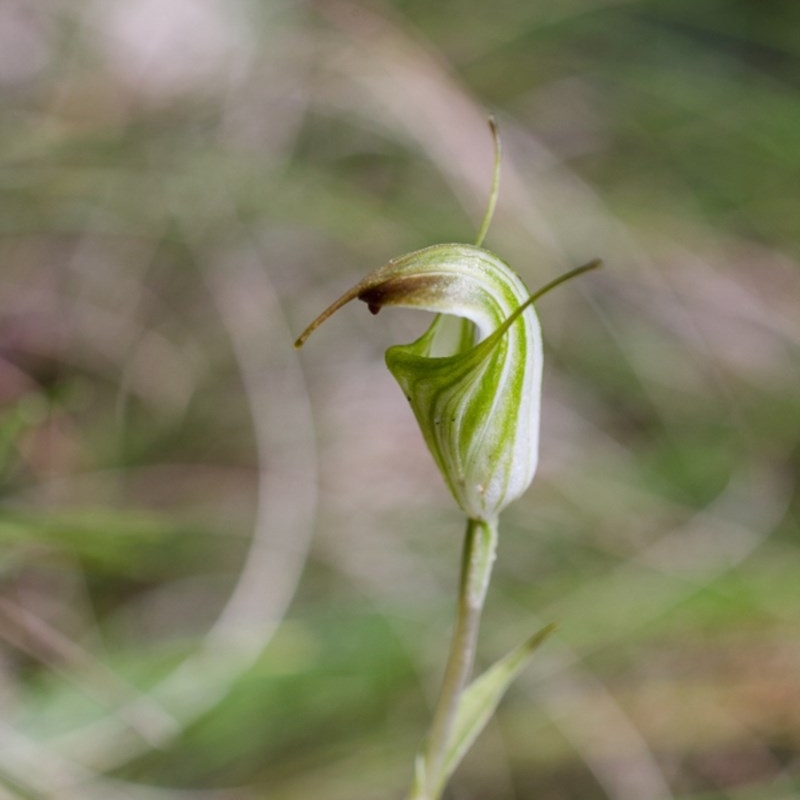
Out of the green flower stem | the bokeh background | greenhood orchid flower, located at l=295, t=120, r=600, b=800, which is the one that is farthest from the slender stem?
the bokeh background

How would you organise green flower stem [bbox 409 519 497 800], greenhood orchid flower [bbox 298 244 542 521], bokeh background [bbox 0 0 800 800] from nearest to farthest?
greenhood orchid flower [bbox 298 244 542 521]
green flower stem [bbox 409 519 497 800]
bokeh background [bbox 0 0 800 800]

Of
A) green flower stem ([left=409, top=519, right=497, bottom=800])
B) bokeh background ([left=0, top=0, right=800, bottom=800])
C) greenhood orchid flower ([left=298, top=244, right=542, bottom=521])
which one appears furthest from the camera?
bokeh background ([left=0, top=0, right=800, bottom=800])

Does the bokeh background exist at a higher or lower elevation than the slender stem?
lower

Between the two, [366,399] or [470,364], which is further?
[366,399]

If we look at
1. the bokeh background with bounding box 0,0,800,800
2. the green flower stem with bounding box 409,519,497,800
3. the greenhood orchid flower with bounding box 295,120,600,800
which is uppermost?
the greenhood orchid flower with bounding box 295,120,600,800

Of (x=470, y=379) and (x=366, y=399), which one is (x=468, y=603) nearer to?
(x=470, y=379)

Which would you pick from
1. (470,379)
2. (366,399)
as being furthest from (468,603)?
(366,399)

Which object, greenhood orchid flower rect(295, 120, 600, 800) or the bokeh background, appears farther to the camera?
the bokeh background

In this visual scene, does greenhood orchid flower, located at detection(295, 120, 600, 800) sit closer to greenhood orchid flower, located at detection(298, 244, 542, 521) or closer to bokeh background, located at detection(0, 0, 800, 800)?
greenhood orchid flower, located at detection(298, 244, 542, 521)

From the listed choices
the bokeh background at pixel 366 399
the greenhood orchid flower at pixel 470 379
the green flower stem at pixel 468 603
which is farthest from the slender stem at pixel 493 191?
the bokeh background at pixel 366 399

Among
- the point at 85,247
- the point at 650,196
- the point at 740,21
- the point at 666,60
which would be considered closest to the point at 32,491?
the point at 85,247
